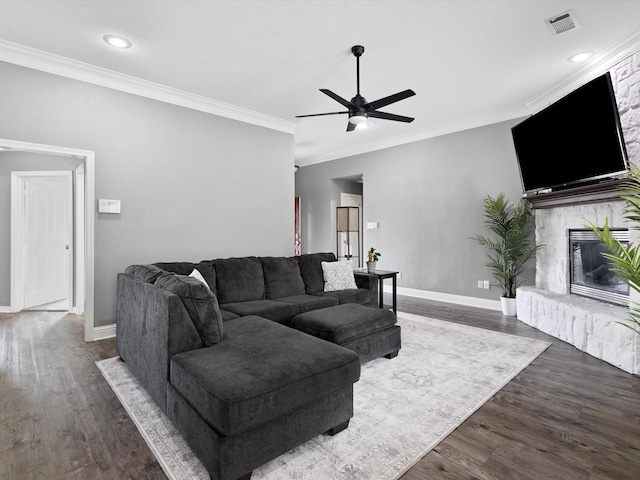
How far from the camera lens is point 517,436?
191 centimetres

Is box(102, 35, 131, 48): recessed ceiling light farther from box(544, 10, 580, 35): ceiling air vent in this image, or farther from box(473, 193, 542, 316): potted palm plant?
box(473, 193, 542, 316): potted palm plant

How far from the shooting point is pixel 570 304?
3.51 m

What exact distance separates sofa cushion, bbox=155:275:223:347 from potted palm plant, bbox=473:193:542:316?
4.04m

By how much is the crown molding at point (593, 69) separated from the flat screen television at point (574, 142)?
525 millimetres

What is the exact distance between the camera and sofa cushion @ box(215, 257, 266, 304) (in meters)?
3.60

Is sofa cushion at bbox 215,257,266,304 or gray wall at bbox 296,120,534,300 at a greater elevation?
gray wall at bbox 296,120,534,300

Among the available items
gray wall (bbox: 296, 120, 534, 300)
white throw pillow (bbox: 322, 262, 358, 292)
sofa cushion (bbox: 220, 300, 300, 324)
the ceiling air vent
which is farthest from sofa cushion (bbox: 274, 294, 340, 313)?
the ceiling air vent

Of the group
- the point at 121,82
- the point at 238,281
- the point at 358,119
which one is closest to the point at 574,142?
the point at 358,119

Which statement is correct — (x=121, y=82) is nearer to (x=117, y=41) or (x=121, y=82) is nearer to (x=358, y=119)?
(x=117, y=41)

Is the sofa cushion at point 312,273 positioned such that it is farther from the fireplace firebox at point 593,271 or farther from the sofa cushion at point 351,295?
the fireplace firebox at point 593,271

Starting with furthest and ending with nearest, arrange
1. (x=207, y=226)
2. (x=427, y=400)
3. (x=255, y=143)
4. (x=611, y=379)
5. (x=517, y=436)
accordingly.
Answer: (x=255, y=143) < (x=207, y=226) < (x=611, y=379) < (x=427, y=400) < (x=517, y=436)

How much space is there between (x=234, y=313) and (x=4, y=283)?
13.5 ft

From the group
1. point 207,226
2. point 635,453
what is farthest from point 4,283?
point 635,453

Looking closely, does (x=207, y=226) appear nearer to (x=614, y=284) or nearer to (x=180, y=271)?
(x=180, y=271)
